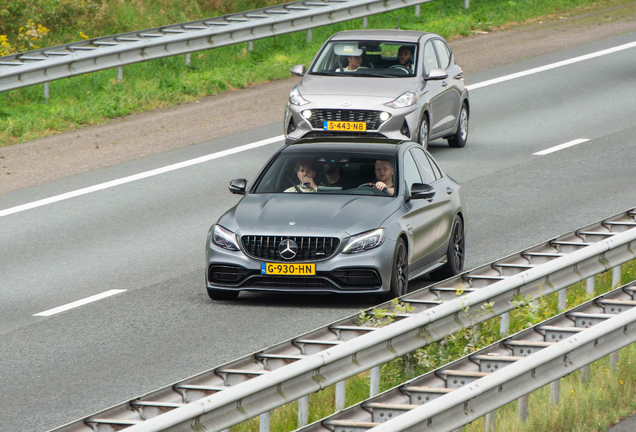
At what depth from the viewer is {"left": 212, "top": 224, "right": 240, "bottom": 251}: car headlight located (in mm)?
11065

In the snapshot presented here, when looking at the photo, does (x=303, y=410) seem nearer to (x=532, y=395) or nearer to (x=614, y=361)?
(x=532, y=395)

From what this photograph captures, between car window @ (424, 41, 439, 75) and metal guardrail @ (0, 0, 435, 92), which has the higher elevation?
car window @ (424, 41, 439, 75)

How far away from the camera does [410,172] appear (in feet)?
39.8

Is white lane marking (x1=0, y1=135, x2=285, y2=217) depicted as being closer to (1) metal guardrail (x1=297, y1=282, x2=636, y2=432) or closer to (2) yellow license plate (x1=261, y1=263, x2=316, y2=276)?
(2) yellow license plate (x1=261, y1=263, x2=316, y2=276)

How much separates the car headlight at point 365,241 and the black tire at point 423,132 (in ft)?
23.9

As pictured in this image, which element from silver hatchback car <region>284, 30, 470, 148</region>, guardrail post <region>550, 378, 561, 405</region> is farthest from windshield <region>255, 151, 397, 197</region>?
silver hatchback car <region>284, 30, 470, 148</region>

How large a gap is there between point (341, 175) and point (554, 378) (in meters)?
5.07

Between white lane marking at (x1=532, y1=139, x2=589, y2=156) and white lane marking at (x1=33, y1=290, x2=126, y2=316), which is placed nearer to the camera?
white lane marking at (x1=33, y1=290, x2=126, y2=316)

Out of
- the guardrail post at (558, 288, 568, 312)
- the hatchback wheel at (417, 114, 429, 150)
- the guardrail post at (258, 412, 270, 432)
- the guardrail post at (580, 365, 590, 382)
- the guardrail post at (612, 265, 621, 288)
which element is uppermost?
the guardrail post at (258, 412, 270, 432)

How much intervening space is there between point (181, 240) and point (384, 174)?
325cm

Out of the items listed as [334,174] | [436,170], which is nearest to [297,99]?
[436,170]

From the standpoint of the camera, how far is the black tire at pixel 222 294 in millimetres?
11352

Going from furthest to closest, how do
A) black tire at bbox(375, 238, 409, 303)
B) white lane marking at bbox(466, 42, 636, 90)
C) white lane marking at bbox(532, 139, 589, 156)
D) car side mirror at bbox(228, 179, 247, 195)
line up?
1. white lane marking at bbox(466, 42, 636, 90)
2. white lane marking at bbox(532, 139, 589, 156)
3. car side mirror at bbox(228, 179, 247, 195)
4. black tire at bbox(375, 238, 409, 303)

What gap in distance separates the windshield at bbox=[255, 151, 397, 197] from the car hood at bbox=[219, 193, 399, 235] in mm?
255
